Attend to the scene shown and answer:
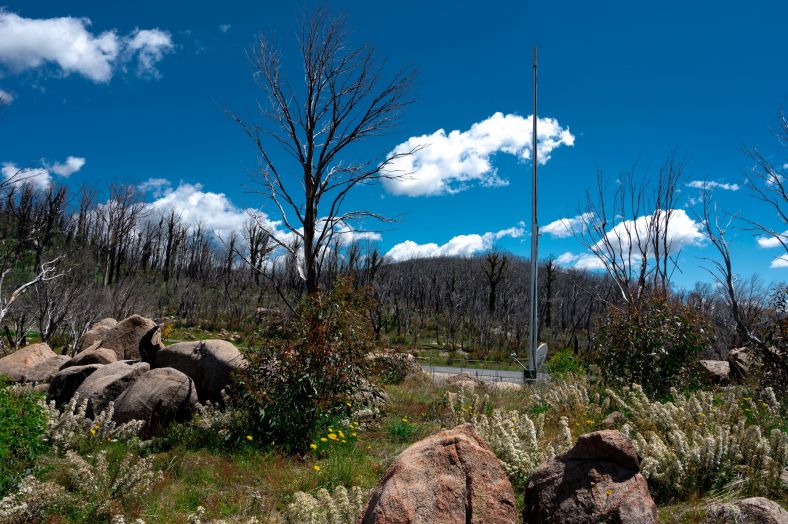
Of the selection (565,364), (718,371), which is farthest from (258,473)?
(718,371)

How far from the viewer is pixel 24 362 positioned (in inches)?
421

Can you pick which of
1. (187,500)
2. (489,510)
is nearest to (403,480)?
(489,510)

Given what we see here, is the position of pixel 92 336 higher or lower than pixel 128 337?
lower

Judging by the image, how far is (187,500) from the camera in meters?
5.00

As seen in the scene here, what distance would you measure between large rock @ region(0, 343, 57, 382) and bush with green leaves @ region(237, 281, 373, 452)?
621 centimetres

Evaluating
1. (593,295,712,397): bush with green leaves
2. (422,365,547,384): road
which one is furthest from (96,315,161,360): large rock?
(593,295,712,397): bush with green leaves

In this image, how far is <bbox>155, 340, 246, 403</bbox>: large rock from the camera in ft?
27.0

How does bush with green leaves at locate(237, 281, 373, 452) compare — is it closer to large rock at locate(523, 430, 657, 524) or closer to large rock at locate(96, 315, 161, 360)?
large rock at locate(523, 430, 657, 524)

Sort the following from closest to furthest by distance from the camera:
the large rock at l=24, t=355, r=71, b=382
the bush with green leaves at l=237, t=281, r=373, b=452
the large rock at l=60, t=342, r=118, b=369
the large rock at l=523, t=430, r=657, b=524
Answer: the large rock at l=523, t=430, r=657, b=524, the bush with green leaves at l=237, t=281, r=373, b=452, the large rock at l=60, t=342, r=118, b=369, the large rock at l=24, t=355, r=71, b=382

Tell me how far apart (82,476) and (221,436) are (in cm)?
182

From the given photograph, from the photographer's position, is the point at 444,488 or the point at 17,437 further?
the point at 17,437

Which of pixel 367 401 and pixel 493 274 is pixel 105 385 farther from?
pixel 493 274

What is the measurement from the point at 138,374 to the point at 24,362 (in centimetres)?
431

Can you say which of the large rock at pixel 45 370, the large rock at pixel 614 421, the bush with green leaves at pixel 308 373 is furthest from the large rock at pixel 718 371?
the large rock at pixel 45 370
